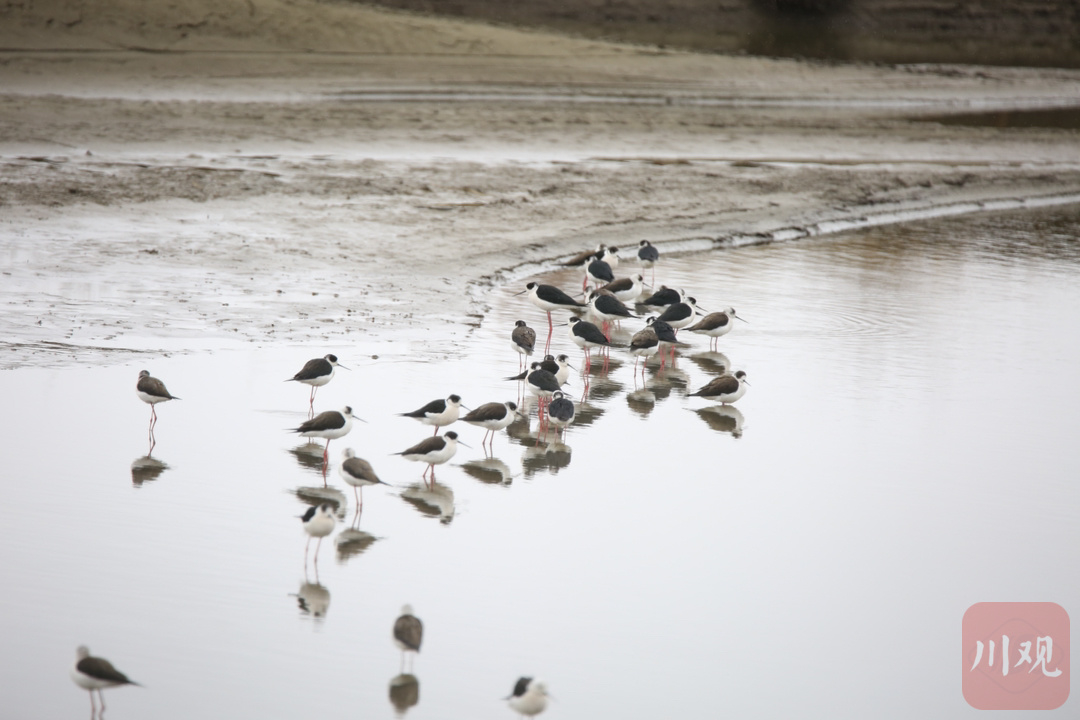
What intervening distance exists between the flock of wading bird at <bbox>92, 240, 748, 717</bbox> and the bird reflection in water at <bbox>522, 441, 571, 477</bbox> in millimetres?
198

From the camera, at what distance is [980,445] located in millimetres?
8844

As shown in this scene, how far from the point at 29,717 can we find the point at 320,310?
7.08 m

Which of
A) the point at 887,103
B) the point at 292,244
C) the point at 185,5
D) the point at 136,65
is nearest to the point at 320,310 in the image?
the point at 292,244

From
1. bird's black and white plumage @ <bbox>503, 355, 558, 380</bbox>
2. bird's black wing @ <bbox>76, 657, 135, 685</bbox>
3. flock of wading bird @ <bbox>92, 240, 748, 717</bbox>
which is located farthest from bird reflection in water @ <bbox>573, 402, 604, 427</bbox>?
bird's black wing @ <bbox>76, 657, 135, 685</bbox>

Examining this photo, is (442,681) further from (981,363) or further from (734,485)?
(981,363)

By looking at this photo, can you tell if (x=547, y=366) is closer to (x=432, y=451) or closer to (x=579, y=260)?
(x=432, y=451)

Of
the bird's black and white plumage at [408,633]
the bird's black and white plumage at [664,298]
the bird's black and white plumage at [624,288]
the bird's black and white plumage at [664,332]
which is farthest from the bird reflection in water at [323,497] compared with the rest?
the bird's black and white plumage at [624,288]

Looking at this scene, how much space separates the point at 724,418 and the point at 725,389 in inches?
9.2

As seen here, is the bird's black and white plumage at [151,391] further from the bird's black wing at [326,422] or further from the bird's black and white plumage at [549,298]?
the bird's black and white plumage at [549,298]

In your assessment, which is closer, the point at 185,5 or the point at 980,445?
the point at 980,445

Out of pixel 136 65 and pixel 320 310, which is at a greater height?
pixel 136 65

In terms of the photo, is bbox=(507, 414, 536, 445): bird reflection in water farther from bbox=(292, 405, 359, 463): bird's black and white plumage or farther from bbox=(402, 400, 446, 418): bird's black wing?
bbox=(292, 405, 359, 463): bird's black and white plumage

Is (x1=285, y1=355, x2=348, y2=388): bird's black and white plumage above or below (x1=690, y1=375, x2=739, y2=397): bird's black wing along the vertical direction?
above

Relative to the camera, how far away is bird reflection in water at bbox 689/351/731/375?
11086 mm
